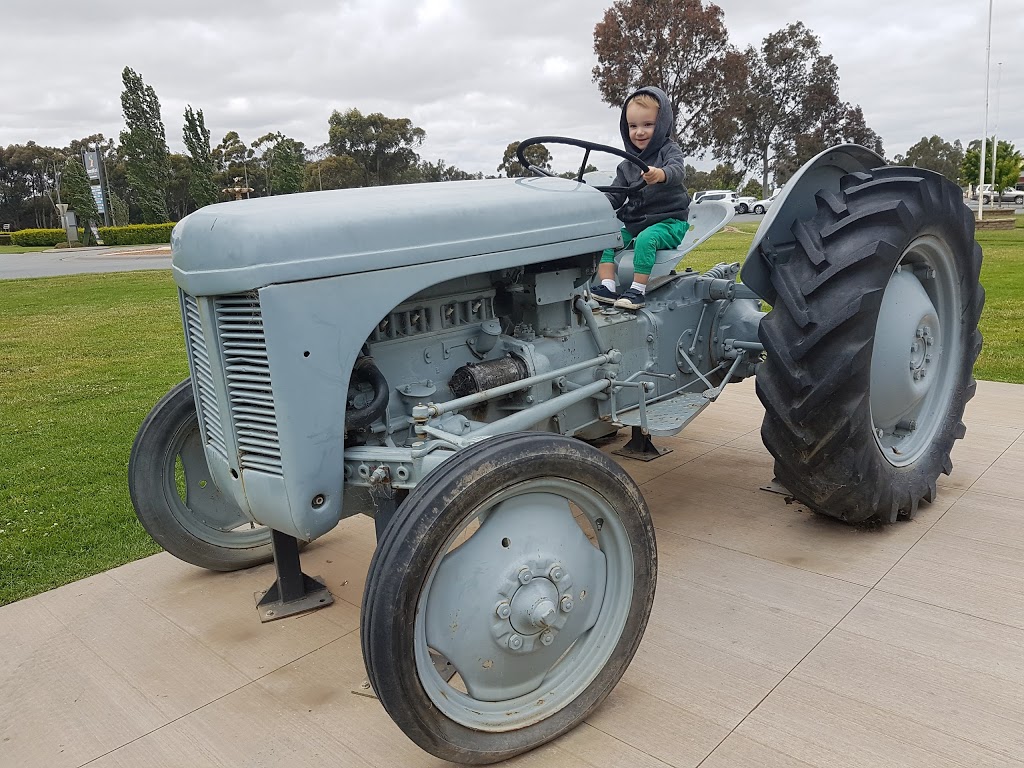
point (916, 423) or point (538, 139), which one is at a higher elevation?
point (538, 139)

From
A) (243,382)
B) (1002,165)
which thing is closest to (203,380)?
(243,382)

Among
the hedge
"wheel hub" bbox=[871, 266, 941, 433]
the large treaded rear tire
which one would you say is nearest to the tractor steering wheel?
the large treaded rear tire

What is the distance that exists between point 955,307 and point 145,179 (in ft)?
172

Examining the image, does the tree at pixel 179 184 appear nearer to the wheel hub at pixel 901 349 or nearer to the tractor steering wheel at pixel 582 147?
the tractor steering wheel at pixel 582 147

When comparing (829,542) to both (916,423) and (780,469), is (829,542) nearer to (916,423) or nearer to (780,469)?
(780,469)

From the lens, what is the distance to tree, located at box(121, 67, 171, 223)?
1895 inches

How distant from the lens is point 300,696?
2.57 m

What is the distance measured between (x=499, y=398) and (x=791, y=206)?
171 cm

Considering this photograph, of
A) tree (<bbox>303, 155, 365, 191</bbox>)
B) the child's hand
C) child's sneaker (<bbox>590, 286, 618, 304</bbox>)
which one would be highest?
tree (<bbox>303, 155, 365, 191</bbox>)

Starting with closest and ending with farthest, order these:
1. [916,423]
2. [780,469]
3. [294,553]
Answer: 1. [294,553]
2. [780,469]
3. [916,423]

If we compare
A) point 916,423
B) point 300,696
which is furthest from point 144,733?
point 916,423

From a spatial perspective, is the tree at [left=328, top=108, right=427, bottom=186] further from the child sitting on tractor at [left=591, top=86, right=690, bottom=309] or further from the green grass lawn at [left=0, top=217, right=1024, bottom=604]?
the child sitting on tractor at [left=591, top=86, right=690, bottom=309]

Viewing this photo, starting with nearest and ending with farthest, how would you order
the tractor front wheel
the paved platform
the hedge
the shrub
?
1. the paved platform
2. the tractor front wheel
3. the hedge
4. the shrub

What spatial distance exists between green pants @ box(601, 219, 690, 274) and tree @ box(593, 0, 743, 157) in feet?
119
